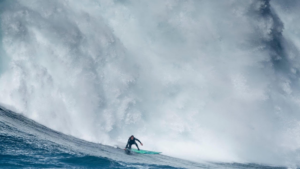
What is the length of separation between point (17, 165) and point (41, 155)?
1.64 m

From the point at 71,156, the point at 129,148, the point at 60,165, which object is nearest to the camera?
the point at 60,165

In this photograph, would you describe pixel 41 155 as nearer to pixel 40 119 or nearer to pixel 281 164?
pixel 40 119

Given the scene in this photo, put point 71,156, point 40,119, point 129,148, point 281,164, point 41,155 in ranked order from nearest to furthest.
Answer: point 41,155
point 71,156
point 129,148
point 40,119
point 281,164

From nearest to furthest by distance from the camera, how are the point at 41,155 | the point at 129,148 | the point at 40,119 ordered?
the point at 41,155 → the point at 129,148 → the point at 40,119

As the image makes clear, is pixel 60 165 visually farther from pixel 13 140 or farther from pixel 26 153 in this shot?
pixel 13 140

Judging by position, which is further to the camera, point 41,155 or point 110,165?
point 110,165

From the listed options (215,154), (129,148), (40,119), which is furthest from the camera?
(215,154)

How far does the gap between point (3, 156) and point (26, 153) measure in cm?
105

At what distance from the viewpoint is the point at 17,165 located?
6891 millimetres

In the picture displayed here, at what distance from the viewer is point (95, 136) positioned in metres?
22.2

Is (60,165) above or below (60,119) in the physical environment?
below

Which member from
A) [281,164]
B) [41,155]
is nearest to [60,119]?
[41,155]

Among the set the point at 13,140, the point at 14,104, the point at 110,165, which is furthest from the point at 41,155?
the point at 14,104

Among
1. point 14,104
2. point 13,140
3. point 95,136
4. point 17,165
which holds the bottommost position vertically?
point 17,165
